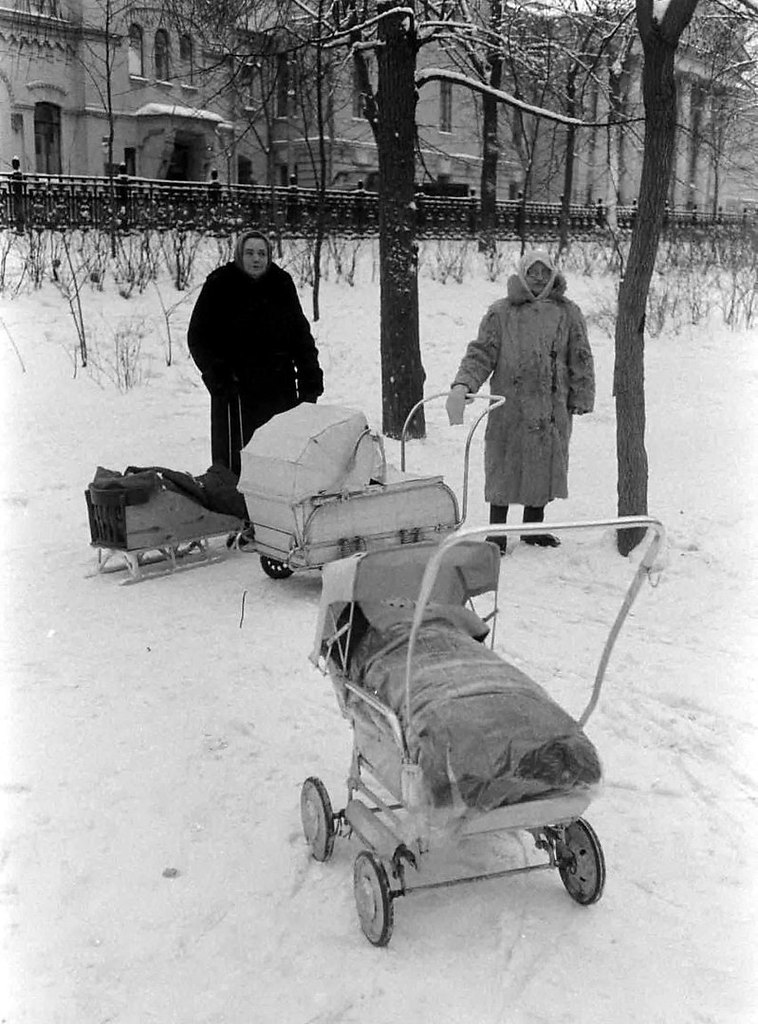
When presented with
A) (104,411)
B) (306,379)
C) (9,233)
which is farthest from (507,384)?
(9,233)

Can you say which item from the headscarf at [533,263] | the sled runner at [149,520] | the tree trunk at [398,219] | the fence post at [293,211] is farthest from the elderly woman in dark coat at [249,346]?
the fence post at [293,211]

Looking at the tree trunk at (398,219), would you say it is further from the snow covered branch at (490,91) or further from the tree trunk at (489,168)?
the tree trunk at (489,168)

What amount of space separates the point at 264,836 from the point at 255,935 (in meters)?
0.51

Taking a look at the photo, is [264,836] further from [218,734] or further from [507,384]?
[507,384]

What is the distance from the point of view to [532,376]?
6402 mm

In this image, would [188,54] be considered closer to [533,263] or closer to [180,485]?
[533,263]

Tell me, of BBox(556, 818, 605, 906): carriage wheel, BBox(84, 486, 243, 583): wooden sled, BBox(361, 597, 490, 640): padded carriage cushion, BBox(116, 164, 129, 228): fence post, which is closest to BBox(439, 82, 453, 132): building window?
BBox(116, 164, 129, 228): fence post

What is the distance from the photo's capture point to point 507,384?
644 centimetres

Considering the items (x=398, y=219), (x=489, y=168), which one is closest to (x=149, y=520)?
(x=398, y=219)

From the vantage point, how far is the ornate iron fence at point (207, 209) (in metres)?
14.4

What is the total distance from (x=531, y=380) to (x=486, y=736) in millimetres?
3918

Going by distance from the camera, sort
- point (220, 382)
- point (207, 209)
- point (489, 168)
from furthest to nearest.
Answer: point (489, 168)
point (207, 209)
point (220, 382)

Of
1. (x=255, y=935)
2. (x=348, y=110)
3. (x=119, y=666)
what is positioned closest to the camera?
(x=255, y=935)

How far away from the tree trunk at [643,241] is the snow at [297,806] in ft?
1.63
